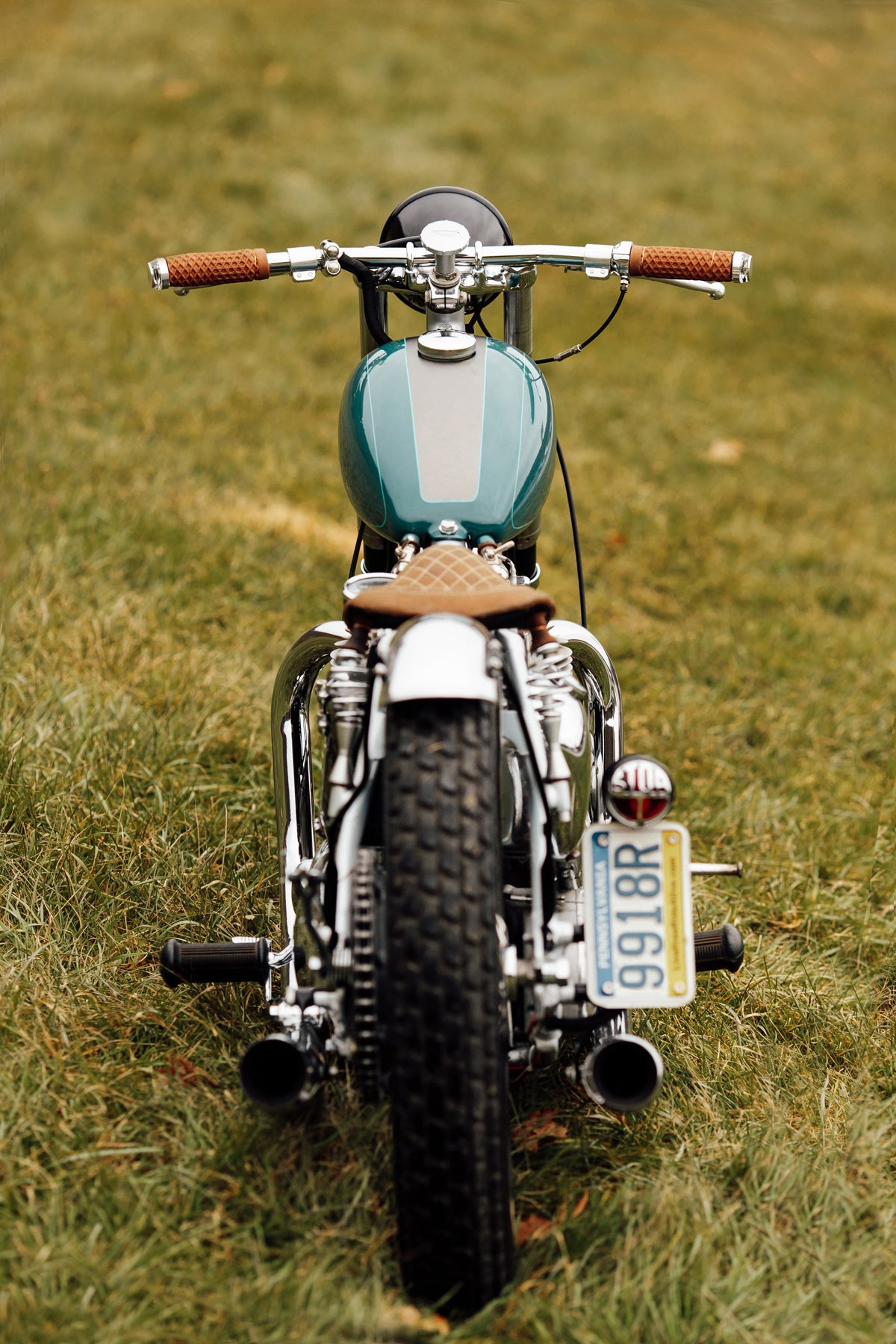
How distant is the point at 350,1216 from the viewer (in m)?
1.74

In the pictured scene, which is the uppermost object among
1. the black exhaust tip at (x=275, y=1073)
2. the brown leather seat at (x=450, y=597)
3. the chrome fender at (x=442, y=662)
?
the brown leather seat at (x=450, y=597)

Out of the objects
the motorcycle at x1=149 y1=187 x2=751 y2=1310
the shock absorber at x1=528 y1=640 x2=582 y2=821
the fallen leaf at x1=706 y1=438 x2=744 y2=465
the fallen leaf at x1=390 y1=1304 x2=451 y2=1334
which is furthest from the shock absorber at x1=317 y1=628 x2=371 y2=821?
the fallen leaf at x1=706 y1=438 x2=744 y2=465

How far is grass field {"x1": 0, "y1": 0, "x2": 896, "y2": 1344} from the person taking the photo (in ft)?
5.67

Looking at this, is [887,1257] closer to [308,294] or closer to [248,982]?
[248,982]

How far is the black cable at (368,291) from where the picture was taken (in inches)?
85.7

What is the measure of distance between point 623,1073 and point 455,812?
1.72 ft

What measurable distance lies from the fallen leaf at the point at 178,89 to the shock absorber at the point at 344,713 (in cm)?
674

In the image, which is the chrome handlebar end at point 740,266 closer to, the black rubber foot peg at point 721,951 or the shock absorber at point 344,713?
the shock absorber at point 344,713

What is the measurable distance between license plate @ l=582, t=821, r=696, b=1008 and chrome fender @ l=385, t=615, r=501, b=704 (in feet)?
0.98

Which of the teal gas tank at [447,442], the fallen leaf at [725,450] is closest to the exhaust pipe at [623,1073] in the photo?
the teal gas tank at [447,442]

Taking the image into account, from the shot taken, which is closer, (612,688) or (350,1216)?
(350,1216)

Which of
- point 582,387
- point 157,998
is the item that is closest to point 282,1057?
point 157,998

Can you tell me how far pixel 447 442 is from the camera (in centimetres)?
195

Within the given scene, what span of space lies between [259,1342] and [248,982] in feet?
2.40
